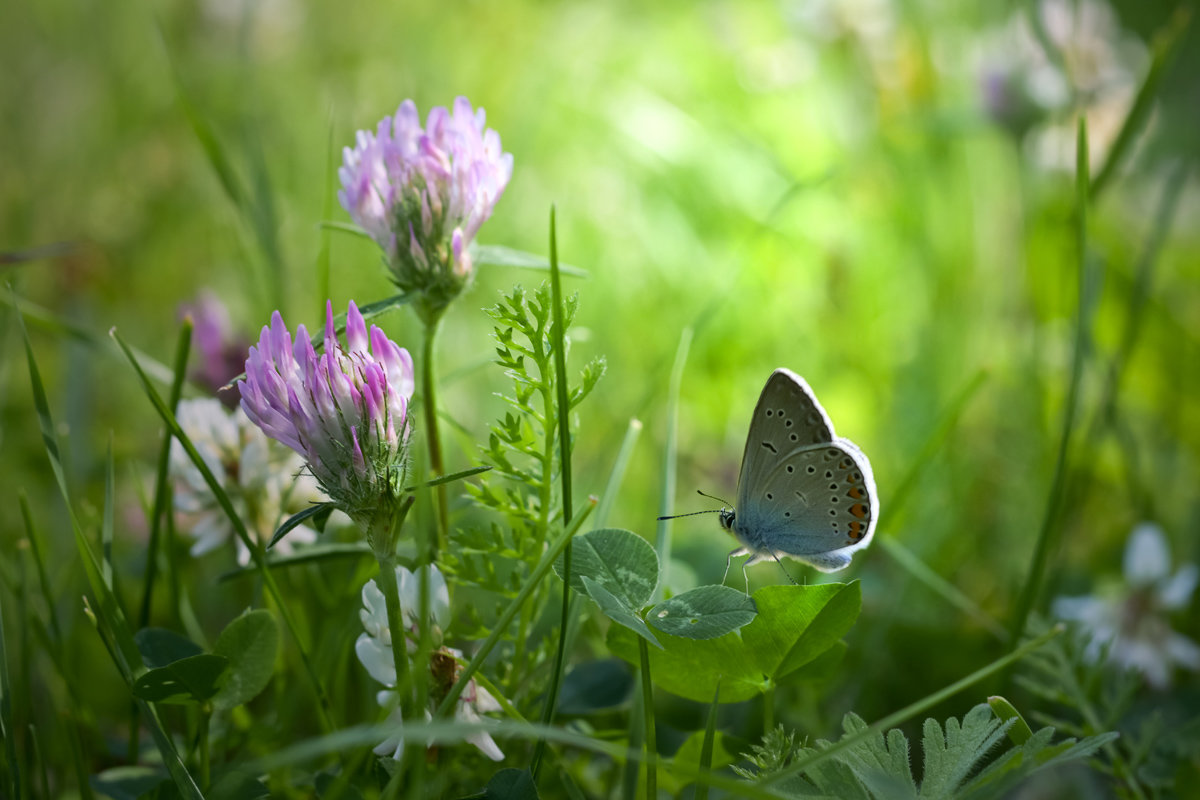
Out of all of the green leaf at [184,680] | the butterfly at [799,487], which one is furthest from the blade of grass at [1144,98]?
the green leaf at [184,680]

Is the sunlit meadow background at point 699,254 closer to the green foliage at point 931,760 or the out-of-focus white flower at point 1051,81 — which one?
the out-of-focus white flower at point 1051,81

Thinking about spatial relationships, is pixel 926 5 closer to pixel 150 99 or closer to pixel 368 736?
pixel 150 99

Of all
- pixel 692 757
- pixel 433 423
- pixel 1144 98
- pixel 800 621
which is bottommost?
pixel 692 757

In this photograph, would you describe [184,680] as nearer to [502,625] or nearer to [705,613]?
[502,625]

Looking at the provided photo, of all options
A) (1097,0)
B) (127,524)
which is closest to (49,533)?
(127,524)

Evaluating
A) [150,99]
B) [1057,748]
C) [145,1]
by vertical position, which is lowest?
[1057,748]

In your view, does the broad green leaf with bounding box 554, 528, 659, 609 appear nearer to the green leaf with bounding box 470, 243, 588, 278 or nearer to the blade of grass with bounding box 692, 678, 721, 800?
the blade of grass with bounding box 692, 678, 721, 800

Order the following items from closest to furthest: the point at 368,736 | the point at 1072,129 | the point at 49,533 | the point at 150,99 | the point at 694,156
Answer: the point at 368,736 < the point at 49,533 < the point at 1072,129 < the point at 694,156 < the point at 150,99

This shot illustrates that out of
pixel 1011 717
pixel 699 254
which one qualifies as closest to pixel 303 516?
pixel 1011 717
